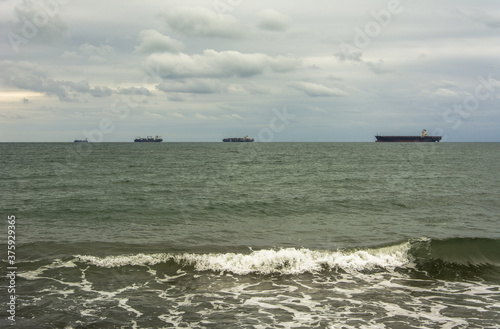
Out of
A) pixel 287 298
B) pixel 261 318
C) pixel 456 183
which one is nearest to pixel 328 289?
pixel 287 298

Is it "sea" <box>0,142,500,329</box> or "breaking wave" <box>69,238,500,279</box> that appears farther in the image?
"breaking wave" <box>69,238,500,279</box>

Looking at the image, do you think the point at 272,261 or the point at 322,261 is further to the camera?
the point at 322,261

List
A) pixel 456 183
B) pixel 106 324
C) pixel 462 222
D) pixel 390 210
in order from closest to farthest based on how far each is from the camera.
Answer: pixel 106 324
pixel 462 222
pixel 390 210
pixel 456 183

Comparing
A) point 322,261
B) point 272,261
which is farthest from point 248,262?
point 322,261

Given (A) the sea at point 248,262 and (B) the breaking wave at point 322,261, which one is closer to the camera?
(A) the sea at point 248,262

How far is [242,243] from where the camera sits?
770 inches

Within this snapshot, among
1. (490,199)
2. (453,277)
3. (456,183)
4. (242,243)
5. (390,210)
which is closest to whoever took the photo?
(453,277)

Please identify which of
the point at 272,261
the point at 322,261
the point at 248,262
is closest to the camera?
the point at 248,262

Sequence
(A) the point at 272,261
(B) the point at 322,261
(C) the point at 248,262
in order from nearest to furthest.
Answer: (C) the point at 248,262 < (A) the point at 272,261 < (B) the point at 322,261

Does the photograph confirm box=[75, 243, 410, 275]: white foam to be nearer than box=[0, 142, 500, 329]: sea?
No

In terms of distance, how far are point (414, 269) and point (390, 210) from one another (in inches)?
500

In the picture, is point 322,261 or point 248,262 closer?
A: point 248,262

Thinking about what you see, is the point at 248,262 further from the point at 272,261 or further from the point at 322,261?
the point at 322,261

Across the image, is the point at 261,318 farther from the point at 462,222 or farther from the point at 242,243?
the point at 462,222
